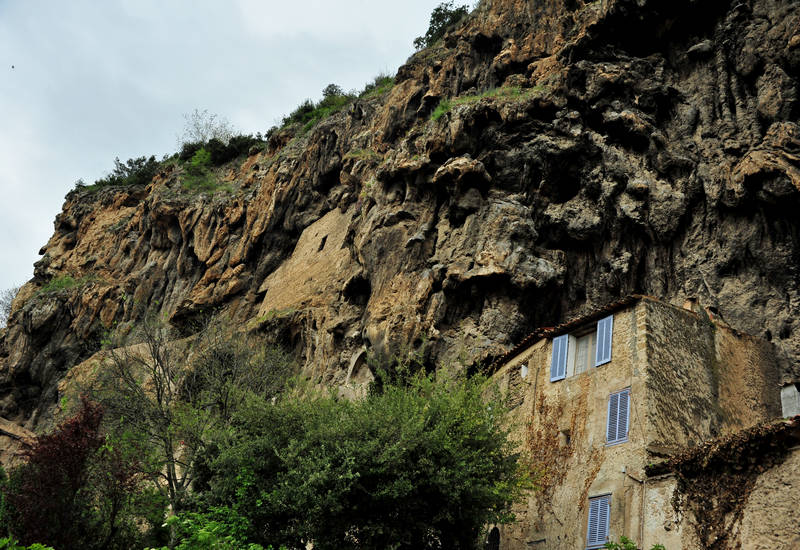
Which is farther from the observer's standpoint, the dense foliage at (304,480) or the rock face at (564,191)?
the rock face at (564,191)

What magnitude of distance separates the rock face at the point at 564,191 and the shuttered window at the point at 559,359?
2908 millimetres

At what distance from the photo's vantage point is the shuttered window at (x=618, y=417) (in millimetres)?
14117

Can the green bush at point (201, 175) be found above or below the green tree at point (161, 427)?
above

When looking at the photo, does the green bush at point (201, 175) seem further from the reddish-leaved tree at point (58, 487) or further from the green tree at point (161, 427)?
the reddish-leaved tree at point (58, 487)

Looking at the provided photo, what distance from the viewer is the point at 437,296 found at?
21516mm

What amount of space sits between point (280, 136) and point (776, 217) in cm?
3366

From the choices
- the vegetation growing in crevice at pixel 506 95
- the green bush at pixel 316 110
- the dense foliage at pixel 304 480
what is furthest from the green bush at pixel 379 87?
the dense foliage at pixel 304 480

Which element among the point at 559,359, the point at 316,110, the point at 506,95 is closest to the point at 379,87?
the point at 316,110

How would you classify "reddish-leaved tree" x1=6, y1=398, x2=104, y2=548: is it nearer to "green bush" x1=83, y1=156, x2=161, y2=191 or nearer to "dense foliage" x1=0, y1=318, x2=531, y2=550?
"dense foliage" x1=0, y1=318, x2=531, y2=550

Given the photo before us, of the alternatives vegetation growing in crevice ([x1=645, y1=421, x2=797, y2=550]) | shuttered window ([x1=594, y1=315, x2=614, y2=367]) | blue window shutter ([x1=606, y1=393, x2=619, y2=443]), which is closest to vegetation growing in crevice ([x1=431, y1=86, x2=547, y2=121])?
shuttered window ([x1=594, y1=315, x2=614, y2=367])

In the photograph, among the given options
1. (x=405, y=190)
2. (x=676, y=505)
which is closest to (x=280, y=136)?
(x=405, y=190)

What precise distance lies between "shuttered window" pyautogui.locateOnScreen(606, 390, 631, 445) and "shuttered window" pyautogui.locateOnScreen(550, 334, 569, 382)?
178 centimetres

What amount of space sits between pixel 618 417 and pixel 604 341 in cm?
206

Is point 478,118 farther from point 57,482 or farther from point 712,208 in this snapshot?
point 57,482
